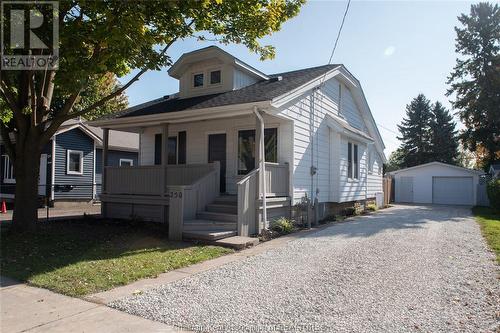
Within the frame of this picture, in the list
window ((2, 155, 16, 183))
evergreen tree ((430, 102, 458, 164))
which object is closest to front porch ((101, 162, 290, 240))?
window ((2, 155, 16, 183))

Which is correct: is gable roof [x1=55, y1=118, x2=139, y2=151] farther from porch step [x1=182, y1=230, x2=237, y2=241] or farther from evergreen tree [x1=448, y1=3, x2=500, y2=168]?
evergreen tree [x1=448, y1=3, x2=500, y2=168]

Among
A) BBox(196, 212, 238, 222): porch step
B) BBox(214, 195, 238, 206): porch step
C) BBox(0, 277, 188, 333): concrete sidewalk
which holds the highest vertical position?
BBox(214, 195, 238, 206): porch step

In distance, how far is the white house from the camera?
10195 mm

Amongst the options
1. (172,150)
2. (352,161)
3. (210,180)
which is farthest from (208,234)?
(352,161)

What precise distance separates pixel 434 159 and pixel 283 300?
48.2 m

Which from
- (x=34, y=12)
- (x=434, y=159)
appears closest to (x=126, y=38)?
(x=34, y=12)

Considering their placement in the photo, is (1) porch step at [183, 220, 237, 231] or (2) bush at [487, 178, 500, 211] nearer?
(1) porch step at [183, 220, 237, 231]

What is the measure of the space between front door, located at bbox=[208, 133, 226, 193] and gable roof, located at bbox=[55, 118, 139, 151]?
990 cm

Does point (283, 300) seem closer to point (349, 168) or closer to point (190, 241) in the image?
point (190, 241)

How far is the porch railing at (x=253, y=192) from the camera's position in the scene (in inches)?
378

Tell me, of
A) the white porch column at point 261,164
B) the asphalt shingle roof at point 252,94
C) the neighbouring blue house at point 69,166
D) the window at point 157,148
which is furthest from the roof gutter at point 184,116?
the neighbouring blue house at point 69,166

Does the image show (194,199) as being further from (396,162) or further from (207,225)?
(396,162)

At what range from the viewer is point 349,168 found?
1614 centimetres

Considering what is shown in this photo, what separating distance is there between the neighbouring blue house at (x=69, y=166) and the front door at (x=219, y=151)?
10237 millimetres
